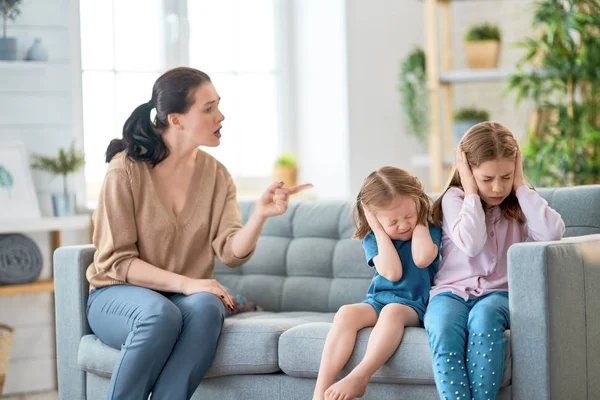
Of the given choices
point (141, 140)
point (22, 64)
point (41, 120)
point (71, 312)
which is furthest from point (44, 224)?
point (141, 140)

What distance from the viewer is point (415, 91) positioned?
4.87 metres

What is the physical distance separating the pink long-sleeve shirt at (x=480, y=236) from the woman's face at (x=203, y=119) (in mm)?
748

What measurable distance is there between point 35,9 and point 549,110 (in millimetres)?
2440

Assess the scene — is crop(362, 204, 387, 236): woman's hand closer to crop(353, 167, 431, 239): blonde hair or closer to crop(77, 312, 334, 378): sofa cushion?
crop(353, 167, 431, 239): blonde hair

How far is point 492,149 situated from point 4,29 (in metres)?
2.28

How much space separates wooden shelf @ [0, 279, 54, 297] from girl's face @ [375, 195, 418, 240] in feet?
5.74

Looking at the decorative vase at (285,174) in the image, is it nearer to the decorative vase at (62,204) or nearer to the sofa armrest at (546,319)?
the decorative vase at (62,204)

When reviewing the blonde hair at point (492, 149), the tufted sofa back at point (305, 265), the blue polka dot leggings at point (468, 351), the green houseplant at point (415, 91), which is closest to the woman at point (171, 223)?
the tufted sofa back at point (305, 265)

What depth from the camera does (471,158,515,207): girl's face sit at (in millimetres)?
2533

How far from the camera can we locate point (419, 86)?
4.89 m

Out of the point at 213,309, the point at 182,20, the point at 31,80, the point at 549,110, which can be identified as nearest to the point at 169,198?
the point at 213,309

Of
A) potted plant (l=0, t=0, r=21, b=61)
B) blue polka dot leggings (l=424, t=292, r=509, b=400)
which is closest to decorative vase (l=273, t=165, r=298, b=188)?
potted plant (l=0, t=0, r=21, b=61)

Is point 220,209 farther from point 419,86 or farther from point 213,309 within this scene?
point 419,86

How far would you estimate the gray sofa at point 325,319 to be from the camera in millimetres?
2342
